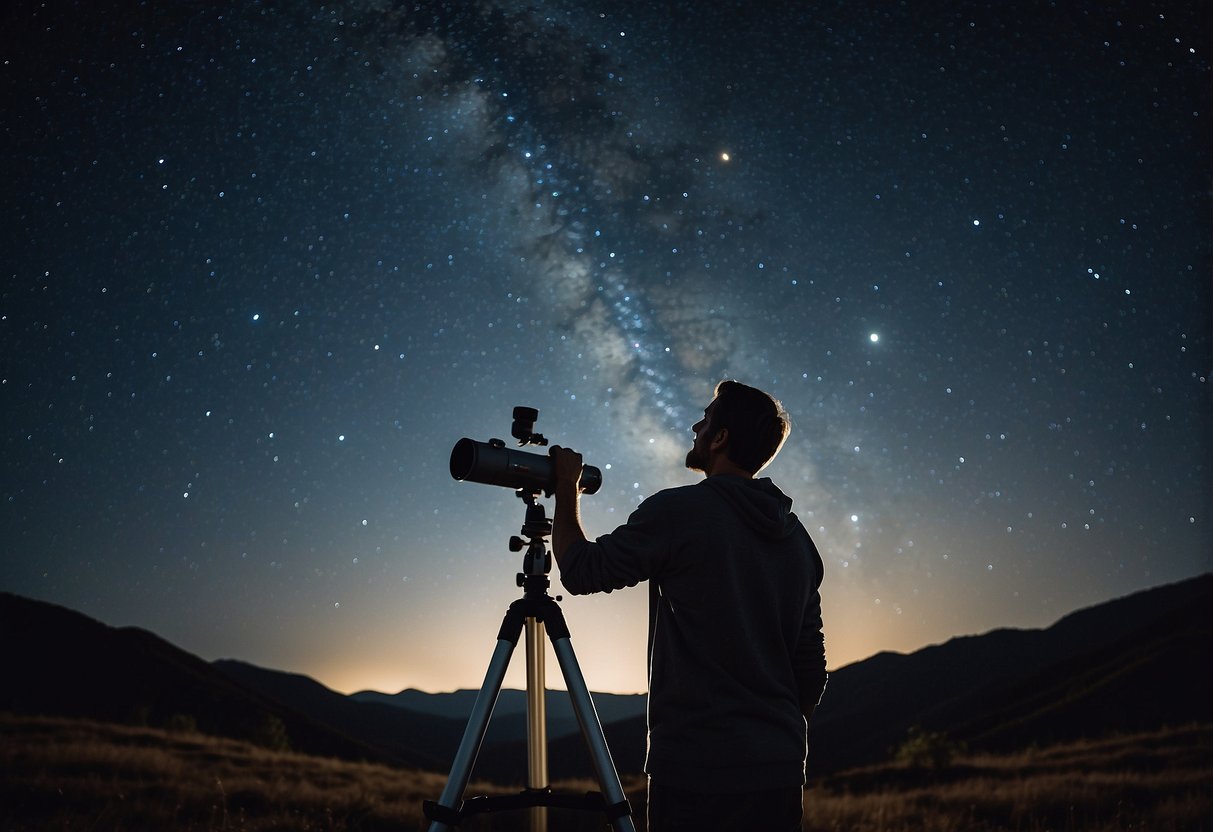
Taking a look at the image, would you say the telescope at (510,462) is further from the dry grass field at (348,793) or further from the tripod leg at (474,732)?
the dry grass field at (348,793)

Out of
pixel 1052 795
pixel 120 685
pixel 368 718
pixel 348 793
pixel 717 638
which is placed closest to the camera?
pixel 717 638

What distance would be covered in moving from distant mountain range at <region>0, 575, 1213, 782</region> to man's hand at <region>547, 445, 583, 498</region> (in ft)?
82.4

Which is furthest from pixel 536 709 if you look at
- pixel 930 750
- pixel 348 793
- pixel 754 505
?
pixel 930 750

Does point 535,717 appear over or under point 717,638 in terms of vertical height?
under

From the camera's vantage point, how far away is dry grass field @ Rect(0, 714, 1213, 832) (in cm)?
554

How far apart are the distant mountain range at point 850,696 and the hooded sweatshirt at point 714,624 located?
2548 cm

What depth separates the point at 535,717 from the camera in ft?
6.97

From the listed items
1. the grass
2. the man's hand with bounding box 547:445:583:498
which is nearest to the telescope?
the man's hand with bounding box 547:445:583:498

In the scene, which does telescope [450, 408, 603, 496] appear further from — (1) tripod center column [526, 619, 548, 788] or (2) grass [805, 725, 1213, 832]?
(2) grass [805, 725, 1213, 832]

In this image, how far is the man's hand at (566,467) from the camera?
200cm

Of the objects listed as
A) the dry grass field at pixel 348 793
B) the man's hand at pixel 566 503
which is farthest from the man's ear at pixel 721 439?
the dry grass field at pixel 348 793

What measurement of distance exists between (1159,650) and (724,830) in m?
56.0

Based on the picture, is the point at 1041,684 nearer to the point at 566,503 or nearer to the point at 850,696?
the point at 850,696

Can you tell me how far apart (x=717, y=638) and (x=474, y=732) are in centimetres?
77
